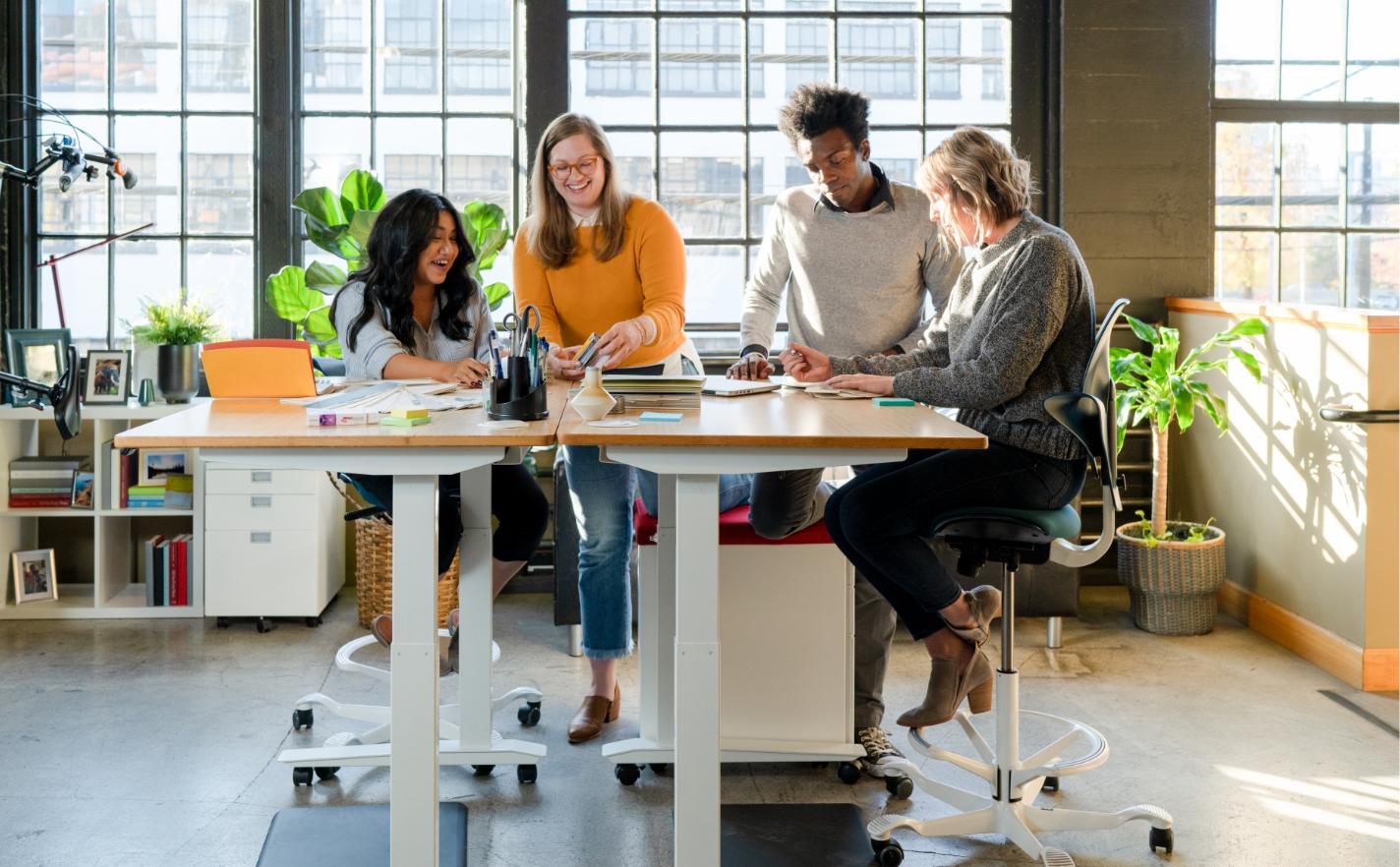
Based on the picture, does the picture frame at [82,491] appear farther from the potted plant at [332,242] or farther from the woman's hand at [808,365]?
the woman's hand at [808,365]

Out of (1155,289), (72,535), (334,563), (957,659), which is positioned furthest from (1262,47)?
(72,535)

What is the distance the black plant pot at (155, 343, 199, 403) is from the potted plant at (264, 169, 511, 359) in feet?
1.14

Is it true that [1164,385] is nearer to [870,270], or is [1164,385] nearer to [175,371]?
[870,270]

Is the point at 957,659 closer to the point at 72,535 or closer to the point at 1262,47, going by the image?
the point at 1262,47

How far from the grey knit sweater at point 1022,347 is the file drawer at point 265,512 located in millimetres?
2486

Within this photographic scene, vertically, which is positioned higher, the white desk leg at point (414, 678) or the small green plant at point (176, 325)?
the small green plant at point (176, 325)

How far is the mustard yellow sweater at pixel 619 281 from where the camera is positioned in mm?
3439

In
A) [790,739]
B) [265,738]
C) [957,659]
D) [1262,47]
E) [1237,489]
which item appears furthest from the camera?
[1262,47]

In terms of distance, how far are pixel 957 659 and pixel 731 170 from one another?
9.47 ft

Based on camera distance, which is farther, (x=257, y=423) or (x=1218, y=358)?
(x=1218, y=358)

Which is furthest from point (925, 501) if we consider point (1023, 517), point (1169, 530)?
point (1169, 530)

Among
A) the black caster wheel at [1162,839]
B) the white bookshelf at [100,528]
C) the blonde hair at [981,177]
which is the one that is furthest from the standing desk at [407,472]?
the white bookshelf at [100,528]

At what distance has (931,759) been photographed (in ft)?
11.4

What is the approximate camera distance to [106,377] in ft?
15.9
